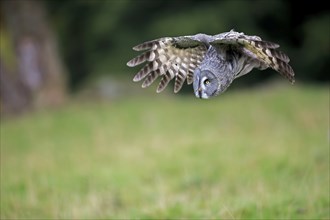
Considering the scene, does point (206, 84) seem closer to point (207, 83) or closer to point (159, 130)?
point (207, 83)

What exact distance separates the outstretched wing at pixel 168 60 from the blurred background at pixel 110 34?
9713 millimetres

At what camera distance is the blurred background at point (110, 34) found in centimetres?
1416

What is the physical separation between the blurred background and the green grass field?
1726 mm

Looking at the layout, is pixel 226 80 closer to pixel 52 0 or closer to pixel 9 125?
pixel 9 125

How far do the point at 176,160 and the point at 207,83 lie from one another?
13.0 ft

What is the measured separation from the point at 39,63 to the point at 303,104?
658 cm

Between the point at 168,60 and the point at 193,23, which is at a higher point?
the point at 193,23

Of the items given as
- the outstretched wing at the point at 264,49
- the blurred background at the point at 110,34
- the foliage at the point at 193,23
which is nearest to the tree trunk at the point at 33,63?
the blurred background at the point at 110,34

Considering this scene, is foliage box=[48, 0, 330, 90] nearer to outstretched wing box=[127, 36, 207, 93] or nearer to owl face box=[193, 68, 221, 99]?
outstretched wing box=[127, 36, 207, 93]

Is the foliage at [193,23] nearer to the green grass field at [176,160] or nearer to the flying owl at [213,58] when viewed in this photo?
the green grass field at [176,160]

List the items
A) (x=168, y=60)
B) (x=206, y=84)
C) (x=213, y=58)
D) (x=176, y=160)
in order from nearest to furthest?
(x=206, y=84) → (x=213, y=58) → (x=168, y=60) → (x=176, y=160)

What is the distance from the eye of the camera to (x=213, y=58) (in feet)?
13.5

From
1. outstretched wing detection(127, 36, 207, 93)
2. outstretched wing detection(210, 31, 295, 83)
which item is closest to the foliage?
outstretched wing detection(127, 36, 207, 93)

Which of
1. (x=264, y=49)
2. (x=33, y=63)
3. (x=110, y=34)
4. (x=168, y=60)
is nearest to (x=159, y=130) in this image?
(x=33, y=63)
